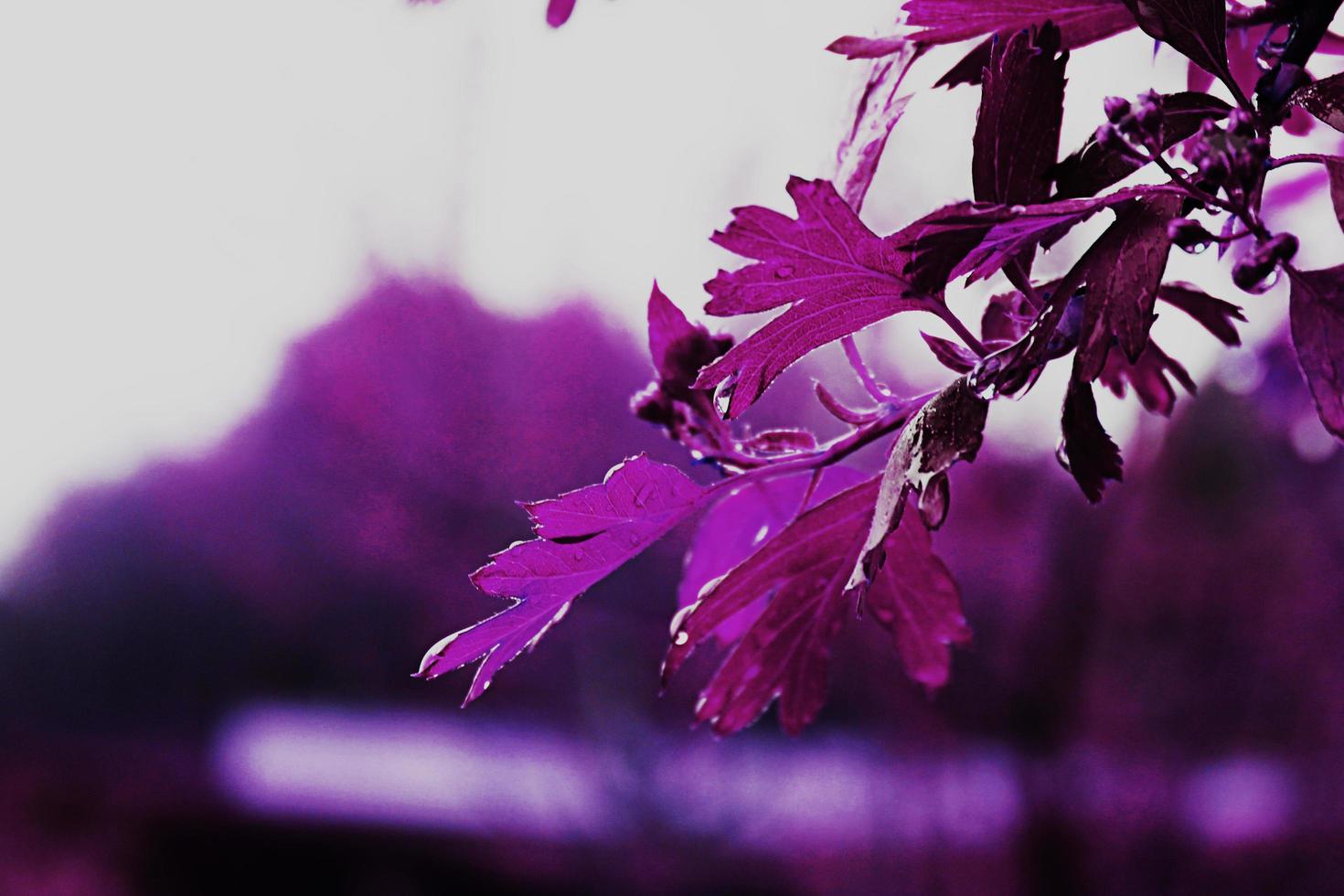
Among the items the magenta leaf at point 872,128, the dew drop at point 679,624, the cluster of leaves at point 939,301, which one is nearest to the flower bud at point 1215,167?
the cluster of leaves at point 939,301

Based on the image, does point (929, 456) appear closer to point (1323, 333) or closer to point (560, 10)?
point (1323, 333)

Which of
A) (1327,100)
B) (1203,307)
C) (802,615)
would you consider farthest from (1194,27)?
(802,615)

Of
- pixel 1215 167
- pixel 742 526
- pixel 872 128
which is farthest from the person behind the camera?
pixel 742 526

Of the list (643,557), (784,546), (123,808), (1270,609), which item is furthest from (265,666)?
(784,546)

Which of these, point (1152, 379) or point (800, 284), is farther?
point (1152, 379)

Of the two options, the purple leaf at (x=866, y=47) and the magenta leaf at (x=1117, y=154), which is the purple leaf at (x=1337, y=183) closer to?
the magenta leaf at (x=1117, y=154)

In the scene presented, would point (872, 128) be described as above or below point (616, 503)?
above

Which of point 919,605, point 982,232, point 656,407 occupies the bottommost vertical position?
point 919,605

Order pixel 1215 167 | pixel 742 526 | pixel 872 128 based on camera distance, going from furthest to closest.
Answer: pixel 742 526 → pixel 872 128 → pixel 1215 167
